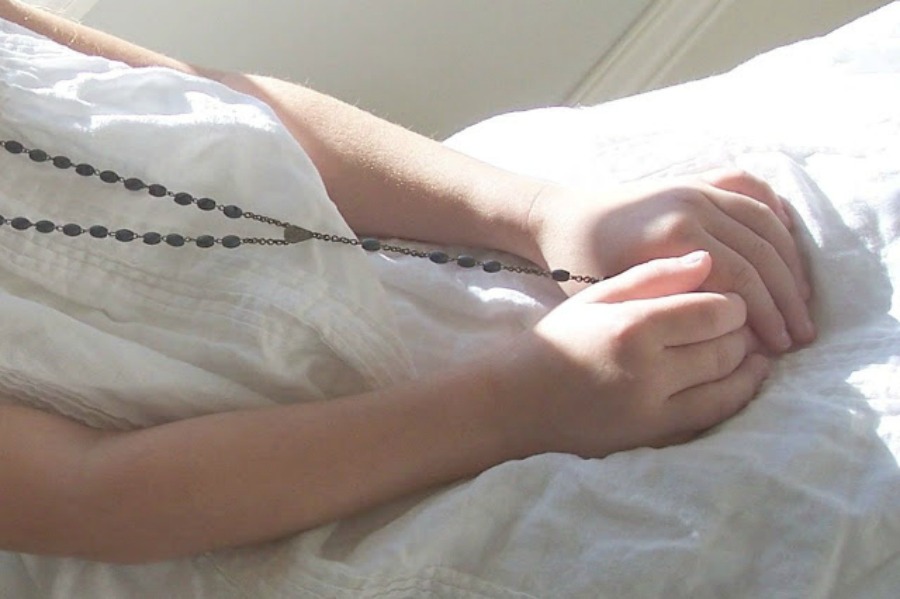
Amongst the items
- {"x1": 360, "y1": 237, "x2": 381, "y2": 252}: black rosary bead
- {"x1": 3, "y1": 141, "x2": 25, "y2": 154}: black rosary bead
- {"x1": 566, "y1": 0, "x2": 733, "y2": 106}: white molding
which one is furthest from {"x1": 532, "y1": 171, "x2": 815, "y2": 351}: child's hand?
{"x1": 566, "y1": 0, "x2": 733, "y2": 106}: white molding

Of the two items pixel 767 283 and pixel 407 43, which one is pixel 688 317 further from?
pixel 407 43

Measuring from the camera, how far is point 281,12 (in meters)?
1.12

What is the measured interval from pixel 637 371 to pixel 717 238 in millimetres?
105

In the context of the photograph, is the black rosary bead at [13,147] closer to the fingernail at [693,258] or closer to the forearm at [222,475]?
the forearm at [222,475]

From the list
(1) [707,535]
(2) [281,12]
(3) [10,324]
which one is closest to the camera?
(1) [707,535]

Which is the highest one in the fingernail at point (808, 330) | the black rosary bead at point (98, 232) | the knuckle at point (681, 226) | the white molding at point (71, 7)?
the knuckle at point (681, 226)

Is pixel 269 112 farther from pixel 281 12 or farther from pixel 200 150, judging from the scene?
pixel 281 12

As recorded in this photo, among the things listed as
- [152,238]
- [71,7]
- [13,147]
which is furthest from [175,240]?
[71,7]

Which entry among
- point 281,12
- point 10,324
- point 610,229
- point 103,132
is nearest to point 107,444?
point 10,324

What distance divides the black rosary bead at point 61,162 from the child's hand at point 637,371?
0.28m

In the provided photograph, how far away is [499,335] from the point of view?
615 millimetres

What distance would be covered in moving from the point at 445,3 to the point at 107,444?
0.79 metres

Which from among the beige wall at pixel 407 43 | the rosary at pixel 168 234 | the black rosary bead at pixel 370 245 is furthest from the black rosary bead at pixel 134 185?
the beige wall at pixel 407 43

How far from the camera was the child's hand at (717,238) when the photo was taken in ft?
1.85
